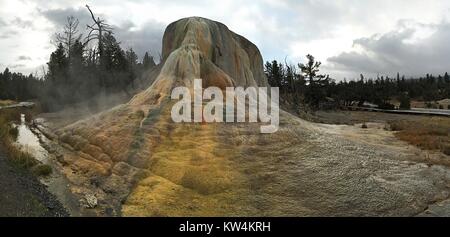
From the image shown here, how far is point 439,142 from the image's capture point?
1770cm

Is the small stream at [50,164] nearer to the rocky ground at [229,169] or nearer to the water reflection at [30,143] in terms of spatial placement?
the water reflection at [30,143]

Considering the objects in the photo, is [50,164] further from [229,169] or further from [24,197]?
[229,169]

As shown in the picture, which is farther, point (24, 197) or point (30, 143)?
point (30, 143)

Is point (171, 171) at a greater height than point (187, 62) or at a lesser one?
lesser

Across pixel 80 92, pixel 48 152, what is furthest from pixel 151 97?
pixel 80 92

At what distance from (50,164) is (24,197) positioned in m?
4.38

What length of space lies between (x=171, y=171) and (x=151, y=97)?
509 cm

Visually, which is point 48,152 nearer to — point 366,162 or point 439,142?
point 366,162
